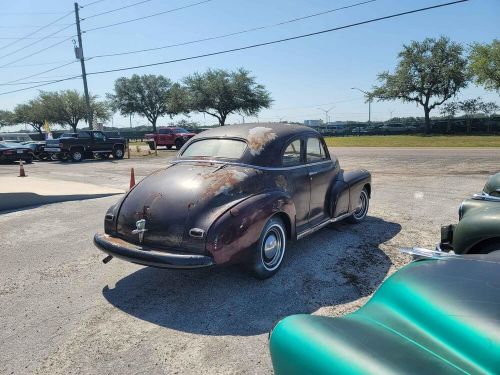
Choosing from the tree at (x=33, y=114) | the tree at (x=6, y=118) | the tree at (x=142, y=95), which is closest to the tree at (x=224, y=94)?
the tree at (x=142, y=95)

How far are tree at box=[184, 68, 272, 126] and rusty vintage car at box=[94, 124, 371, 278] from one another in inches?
1922

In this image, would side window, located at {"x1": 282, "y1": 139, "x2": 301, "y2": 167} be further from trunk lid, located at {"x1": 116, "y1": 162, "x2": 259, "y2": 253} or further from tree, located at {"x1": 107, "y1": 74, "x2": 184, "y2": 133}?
tree, located at {"x1": 107, "y1": 74, "x2": 184, "y2": 133}

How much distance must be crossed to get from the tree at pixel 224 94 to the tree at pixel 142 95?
8217mm

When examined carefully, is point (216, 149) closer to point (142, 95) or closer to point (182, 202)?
point (182, 202)

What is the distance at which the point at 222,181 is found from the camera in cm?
434

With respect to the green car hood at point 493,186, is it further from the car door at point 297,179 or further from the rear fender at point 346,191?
the car door at point 297,179

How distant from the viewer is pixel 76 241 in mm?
6289

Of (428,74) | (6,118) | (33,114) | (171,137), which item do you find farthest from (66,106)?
(428,74)

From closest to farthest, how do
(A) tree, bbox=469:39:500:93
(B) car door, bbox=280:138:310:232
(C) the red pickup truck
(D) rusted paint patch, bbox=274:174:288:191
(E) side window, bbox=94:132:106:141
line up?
(D) rusted paint patch, bbox=274:174:288:191 → (B) car door, bbox=280:138:310:232 → (E) side window, bbox=94:132:106:141 → (C) the red pickup truck → (A) tree, bbox=469:39:500:93

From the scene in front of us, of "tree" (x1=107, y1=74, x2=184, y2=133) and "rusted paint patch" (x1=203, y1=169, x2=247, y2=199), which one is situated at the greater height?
"tree" (x1=107, y1=74, x2=184, y2=133)

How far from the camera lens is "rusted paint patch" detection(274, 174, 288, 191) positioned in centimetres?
483

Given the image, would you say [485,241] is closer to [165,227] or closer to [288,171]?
[288,171]

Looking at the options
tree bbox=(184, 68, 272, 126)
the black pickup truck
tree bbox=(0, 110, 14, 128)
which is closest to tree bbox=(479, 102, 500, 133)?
tree bbox=(184, 68, 272, 126)

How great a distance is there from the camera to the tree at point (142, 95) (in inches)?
2430
